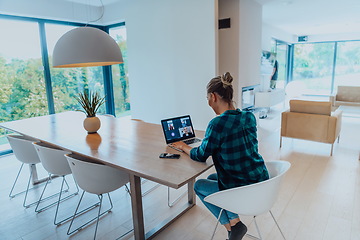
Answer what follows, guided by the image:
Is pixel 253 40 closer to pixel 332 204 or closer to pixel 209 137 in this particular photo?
pixel 332 204

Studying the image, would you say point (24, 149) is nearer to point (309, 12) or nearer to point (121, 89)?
point (121, 89)

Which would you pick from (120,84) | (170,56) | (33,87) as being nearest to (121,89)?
(120,84)

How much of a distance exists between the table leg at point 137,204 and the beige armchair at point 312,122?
3054 millimetres

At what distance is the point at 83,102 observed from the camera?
2.53 metres

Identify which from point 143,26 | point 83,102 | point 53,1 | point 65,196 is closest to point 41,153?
point 83,102

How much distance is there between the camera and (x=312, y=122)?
3.86m

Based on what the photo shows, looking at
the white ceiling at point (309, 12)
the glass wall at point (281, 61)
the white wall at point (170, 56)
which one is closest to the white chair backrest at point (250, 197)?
the white wall at point (170, 56)

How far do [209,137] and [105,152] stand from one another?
34.0 inches

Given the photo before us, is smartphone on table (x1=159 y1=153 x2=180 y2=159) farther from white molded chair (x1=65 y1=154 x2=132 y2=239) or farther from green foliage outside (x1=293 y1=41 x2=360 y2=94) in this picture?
green foliage outside (x1=293 y1=41 x2=360 y2=94)

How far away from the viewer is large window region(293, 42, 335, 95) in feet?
33.8

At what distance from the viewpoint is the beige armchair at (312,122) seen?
3742mm

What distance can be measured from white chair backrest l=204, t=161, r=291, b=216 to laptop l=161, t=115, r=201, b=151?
557mm

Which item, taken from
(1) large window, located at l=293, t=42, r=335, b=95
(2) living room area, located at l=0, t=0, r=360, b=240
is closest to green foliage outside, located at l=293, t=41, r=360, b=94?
(1) large window, located at l=293, t=42, r=335, b=95

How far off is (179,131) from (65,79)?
3996 mm
